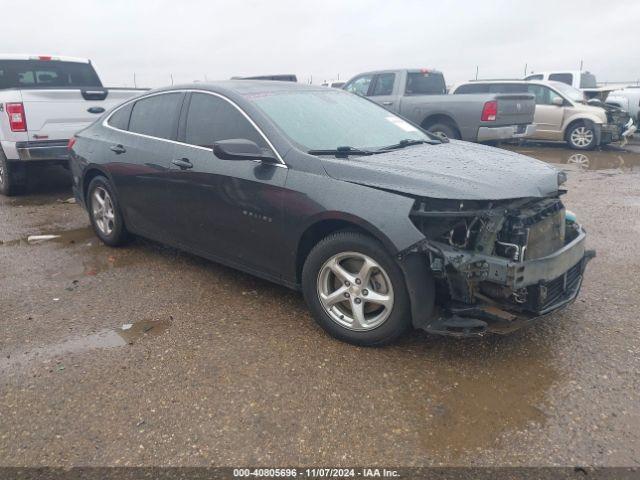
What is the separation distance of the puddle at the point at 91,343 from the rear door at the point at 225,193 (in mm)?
757

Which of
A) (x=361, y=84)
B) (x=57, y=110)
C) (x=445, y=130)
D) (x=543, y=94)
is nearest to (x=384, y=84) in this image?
(x=361, y=84)

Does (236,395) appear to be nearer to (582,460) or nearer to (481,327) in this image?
(481,327)

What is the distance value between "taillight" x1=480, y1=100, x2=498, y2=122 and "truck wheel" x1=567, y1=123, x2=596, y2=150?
3875 millimetres

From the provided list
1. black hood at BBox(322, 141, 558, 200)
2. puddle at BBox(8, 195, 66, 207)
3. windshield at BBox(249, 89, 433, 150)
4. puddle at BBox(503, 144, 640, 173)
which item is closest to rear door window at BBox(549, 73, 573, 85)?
puddle at BBox(503, 144, 640, 173)

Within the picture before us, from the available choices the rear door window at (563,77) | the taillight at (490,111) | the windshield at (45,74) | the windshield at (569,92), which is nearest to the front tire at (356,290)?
the windshield at (45,74)

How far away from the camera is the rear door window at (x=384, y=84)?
11359 millimetres

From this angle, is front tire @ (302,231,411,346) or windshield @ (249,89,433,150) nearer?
front tire @ (302,231,411,346)

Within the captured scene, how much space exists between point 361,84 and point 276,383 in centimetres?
1000

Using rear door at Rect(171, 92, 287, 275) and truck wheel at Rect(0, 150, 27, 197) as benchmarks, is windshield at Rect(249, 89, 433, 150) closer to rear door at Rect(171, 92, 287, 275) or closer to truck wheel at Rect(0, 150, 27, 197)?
rear door at Rect(171, 92, 287, 275)

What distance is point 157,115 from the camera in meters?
4.58

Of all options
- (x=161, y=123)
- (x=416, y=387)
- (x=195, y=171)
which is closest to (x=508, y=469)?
(x=416, y=387)

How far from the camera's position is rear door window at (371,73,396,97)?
11359 mm

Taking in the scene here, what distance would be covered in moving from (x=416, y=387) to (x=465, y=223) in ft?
3.18

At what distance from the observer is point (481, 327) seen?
2949mm
